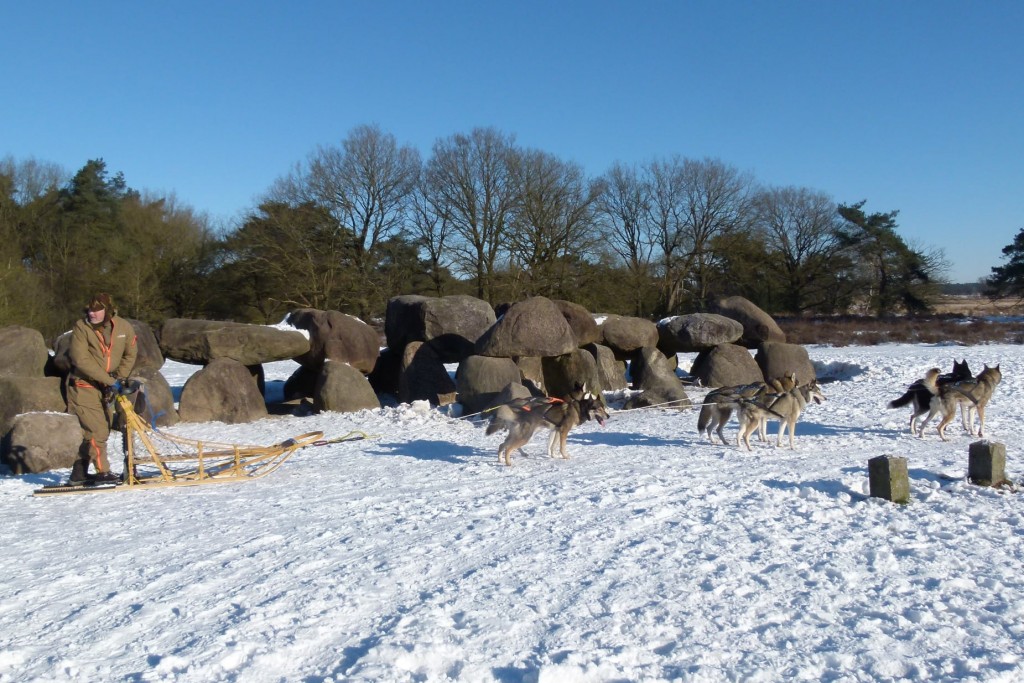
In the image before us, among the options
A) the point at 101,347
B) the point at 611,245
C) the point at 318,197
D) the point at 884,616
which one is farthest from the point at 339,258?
the point at 884,616

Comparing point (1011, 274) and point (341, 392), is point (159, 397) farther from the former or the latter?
point (1011, 274)

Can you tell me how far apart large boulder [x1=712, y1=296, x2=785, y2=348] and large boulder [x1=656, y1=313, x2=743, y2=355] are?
0.87m

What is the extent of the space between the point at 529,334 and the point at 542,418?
246 inches

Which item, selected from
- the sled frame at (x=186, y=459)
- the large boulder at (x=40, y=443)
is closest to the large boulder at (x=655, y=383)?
the sled frame at (x=186, y=459)

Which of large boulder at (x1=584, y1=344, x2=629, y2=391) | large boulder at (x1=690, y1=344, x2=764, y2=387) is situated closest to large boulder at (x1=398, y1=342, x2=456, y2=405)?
large boulder at (x1=584, y1=344, x2=629, y2=391)

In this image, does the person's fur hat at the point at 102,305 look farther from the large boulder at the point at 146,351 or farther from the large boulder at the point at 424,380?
the large boulder at the point at 424,380

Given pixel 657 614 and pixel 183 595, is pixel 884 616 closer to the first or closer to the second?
pixel 657 614

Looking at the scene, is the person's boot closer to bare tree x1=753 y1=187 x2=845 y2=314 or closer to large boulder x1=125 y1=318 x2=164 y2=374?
large boulder x1=125 y1=318 x2=164 y2=374

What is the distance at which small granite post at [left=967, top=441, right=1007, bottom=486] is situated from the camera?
7.41 m

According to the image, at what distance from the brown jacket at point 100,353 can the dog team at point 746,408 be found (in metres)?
4.26

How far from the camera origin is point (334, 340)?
55.9 ft

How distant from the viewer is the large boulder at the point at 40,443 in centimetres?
1034

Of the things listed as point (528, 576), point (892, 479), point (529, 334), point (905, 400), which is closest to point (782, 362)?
point (529, 334)

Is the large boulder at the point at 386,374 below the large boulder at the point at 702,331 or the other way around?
below
